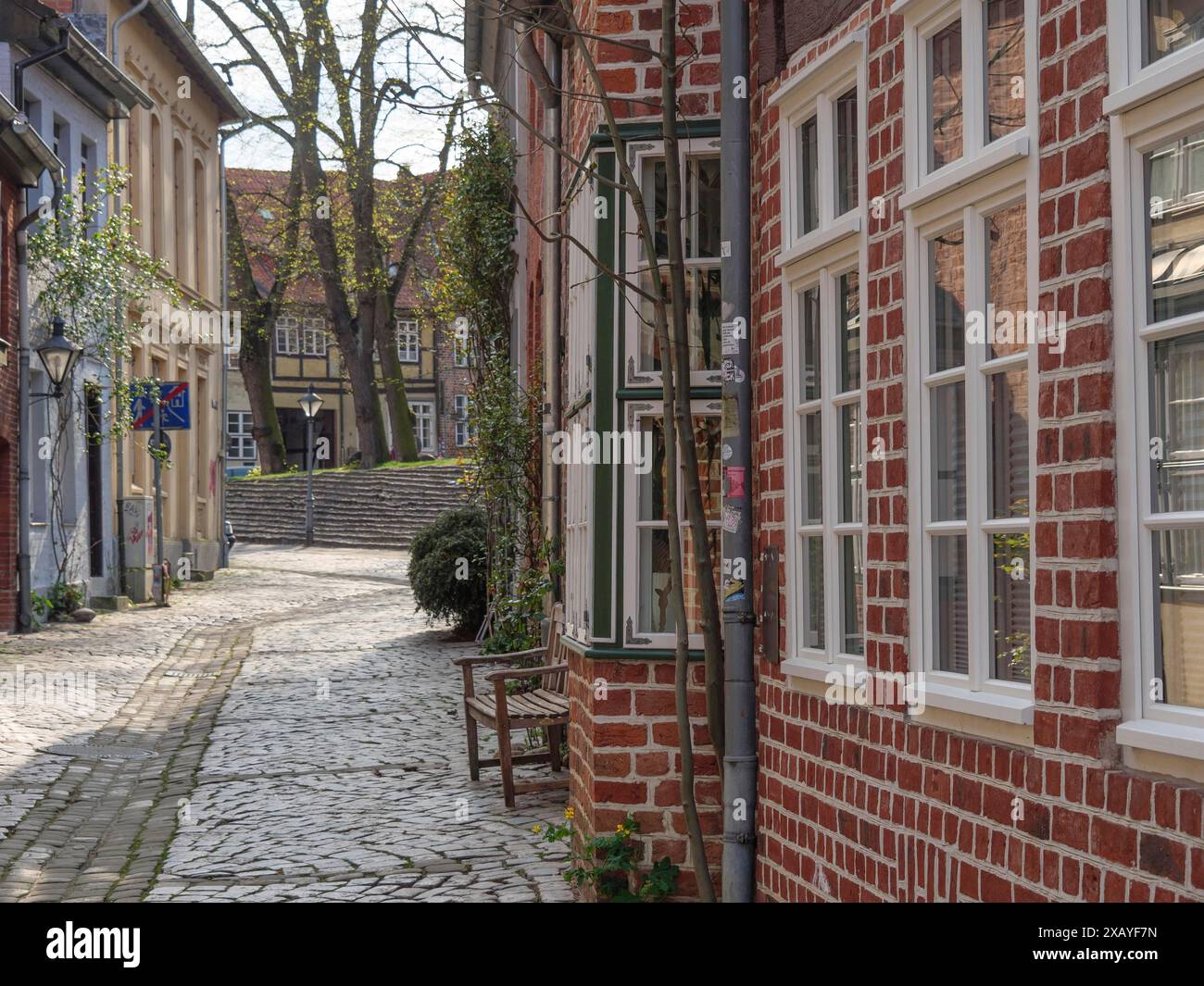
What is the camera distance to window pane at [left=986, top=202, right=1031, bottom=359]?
365 centimetres

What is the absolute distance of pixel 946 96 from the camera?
4078 mm

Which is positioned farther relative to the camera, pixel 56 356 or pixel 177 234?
pixel 177 234

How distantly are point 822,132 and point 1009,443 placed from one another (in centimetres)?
157

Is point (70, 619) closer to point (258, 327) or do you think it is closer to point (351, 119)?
point (351, 119)

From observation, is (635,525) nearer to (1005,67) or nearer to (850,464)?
(850,464)

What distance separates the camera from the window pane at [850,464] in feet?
15.6

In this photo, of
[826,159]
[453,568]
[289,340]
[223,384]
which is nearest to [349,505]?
[223,384]

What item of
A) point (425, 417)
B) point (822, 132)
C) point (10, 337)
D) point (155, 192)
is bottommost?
point (822, 132)

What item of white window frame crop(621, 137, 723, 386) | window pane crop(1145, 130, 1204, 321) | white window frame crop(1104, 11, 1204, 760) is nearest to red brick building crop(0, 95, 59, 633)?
white window frame crop(621, 137, 723, 386)

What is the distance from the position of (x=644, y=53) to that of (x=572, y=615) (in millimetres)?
2492

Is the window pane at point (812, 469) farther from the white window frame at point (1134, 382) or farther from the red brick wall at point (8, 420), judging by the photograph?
the red brick wall at point (8, 420)

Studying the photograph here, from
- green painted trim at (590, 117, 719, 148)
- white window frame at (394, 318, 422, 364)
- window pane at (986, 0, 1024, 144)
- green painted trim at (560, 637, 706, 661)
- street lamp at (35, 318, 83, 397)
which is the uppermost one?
white window frame at (394, 318, 422, 364)

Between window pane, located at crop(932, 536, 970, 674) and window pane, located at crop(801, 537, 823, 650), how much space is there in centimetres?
93
